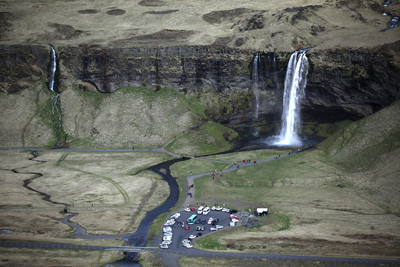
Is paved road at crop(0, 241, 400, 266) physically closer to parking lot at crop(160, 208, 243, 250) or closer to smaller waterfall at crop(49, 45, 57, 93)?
parking lot at crop(160, 208, 243, 250)

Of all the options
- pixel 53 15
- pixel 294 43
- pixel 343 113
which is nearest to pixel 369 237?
pixel 343 113

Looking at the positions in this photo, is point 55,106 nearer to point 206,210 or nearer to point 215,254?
point 206,210

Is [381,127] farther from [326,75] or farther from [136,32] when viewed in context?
[136,32]

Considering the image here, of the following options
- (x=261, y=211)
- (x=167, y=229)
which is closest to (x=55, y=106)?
(x=167, y=229)

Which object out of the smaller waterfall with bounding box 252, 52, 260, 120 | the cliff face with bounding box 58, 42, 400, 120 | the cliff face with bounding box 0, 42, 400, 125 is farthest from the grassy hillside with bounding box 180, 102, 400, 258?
the smaller waterfall with bounding box 252, 52, 260, 120

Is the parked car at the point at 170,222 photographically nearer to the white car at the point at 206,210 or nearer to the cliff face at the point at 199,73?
the white car at the point at 206,210
